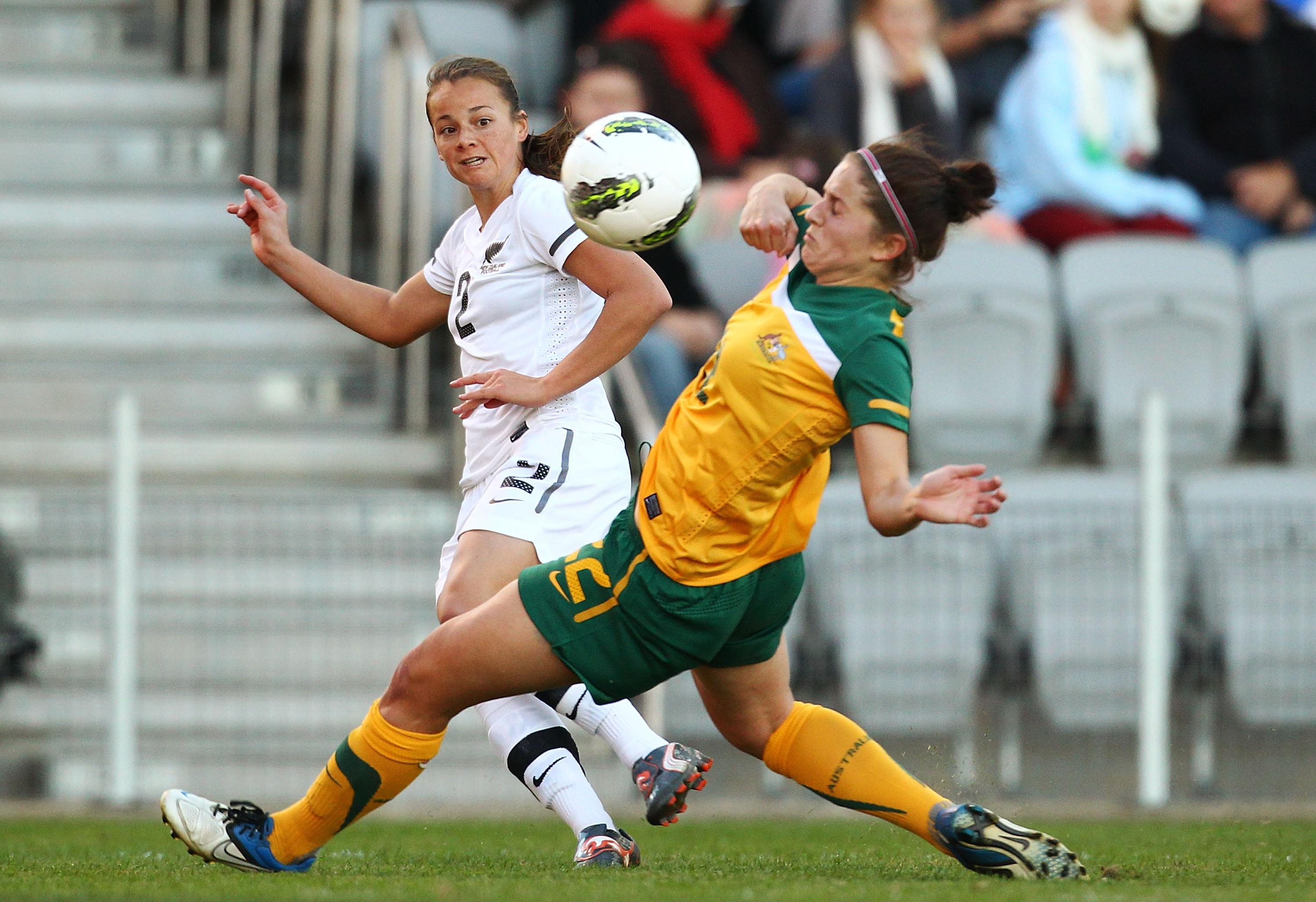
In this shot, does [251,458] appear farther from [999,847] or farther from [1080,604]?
[999,847]

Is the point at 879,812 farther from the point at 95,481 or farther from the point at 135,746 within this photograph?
the point at 95,481

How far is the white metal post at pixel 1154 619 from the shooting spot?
736cm

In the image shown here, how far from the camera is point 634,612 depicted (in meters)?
3.81

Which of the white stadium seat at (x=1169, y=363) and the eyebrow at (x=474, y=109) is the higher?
the eyebrow at (x=474, y=109)

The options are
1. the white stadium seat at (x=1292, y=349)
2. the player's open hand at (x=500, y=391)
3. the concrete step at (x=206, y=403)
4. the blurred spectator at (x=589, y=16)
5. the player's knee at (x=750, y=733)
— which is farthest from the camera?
the blurred spectator at (x=589, y=16)

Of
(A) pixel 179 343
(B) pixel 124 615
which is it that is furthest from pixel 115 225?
(B) pixel 124 615

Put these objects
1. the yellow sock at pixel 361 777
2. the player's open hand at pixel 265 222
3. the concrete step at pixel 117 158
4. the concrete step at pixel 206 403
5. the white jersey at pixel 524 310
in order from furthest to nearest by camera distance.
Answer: the concrete step at pixel 117 158 < the concrete step at pixel 206 403 < the player's open hand at pixel 265 222 < the white jersey at pixel 524 310 < the yellow sock at pixel 361 777

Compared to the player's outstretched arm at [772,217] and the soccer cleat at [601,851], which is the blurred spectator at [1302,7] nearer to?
the player's outstretched arm at [772,217]

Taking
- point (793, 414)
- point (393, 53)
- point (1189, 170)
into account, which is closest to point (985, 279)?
point (1189, 170)

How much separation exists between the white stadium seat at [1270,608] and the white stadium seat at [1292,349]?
40.1 inches

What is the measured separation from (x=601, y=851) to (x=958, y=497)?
1.60 metres

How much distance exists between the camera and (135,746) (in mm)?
7434

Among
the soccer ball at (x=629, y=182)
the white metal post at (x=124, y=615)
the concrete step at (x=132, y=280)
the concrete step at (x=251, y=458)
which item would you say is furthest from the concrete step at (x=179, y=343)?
the soccer ball at (x=629, y=182)

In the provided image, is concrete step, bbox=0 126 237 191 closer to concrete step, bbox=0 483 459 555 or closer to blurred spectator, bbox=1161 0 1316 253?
concrete step, bbox=0 483 459 555
